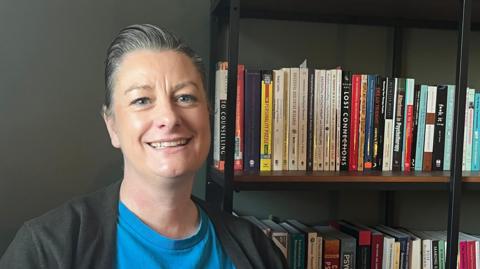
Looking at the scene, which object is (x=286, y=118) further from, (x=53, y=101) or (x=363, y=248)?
(x=53, y=101)

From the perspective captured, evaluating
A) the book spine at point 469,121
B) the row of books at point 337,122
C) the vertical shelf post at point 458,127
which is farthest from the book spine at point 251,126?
the book spine at point 469,121

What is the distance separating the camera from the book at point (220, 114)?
1.50m

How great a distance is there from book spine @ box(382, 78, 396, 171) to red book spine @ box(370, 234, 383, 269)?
225 mm

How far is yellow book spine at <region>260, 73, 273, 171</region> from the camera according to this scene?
4.85 feet

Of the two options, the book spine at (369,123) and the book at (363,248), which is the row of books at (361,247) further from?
the book spine at (369,123)

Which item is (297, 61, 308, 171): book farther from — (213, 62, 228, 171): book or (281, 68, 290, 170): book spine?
(213, 62, 228, 171): book

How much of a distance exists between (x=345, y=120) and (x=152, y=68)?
2.34ft

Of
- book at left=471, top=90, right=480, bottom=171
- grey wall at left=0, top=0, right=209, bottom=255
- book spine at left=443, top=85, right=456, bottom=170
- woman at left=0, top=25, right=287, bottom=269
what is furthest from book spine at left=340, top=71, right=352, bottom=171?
grey wall at left=0, top=0, right=209, bottom=255

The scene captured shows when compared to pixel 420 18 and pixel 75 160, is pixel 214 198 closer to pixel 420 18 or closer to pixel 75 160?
pixel 75 160

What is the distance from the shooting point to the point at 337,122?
153 cm

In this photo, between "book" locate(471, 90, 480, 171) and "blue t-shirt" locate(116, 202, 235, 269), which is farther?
"book" locate(471, 90, 480, 171)

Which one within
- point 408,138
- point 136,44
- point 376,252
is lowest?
point 376,252

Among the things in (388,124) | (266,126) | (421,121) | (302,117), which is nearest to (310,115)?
(302,117)

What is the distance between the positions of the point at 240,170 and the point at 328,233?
415mm
